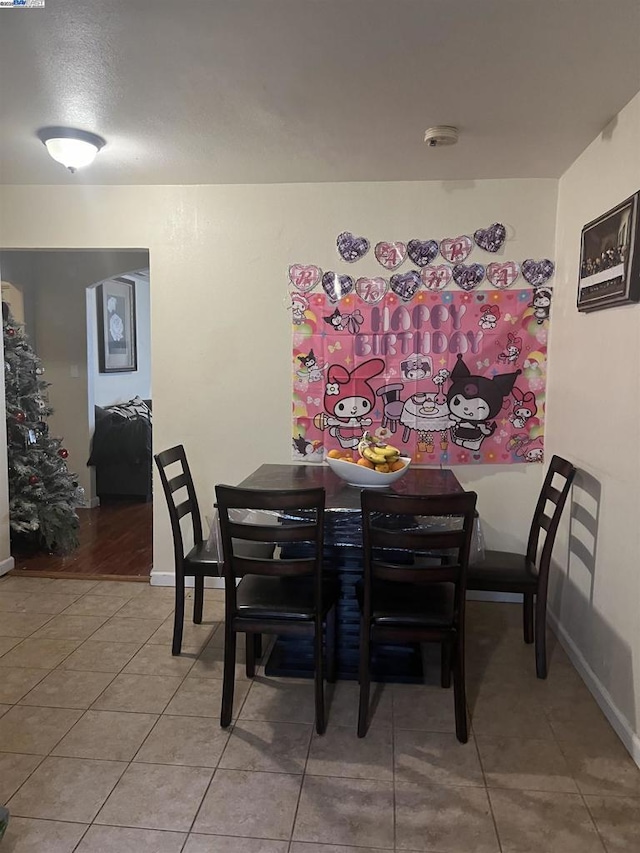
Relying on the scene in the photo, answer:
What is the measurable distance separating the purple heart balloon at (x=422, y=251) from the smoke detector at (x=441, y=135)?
2.45 feet

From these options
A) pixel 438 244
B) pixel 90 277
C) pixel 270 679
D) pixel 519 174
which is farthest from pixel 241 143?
pixel 90 277

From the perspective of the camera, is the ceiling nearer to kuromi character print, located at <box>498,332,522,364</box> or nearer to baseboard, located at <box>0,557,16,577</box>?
kuromi character print, located at <box>498,332,522,364</box>

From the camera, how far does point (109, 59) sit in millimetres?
2084

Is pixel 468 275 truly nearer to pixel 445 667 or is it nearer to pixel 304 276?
pixel 304 276

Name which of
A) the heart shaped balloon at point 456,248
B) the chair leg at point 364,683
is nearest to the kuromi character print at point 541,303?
the heart shaped balloon at point 456,248

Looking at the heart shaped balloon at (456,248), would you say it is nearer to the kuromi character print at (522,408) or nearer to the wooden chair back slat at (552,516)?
the kuromi character print at (522,408)

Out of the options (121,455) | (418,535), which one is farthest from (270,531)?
(121,455)

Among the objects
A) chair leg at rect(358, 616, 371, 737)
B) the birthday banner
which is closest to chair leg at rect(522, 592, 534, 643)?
the birthday banner

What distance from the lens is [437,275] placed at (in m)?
3.52

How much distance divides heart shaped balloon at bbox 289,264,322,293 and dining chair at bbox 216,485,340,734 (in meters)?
1.55

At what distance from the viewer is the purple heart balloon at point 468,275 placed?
11.5 ft

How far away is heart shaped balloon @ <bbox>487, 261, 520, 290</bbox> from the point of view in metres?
3.47

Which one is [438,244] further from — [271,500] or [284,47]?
[271,500]

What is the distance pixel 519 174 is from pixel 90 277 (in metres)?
3.56
